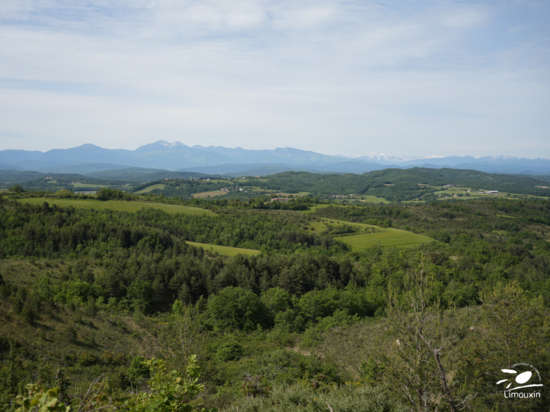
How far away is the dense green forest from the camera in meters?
8.98

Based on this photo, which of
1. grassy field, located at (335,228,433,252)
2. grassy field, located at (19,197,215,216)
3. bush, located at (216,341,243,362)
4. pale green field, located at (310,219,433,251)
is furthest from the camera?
grassy field, located at (19,197,215,216)

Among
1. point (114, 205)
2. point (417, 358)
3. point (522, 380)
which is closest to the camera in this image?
point (417, 358)

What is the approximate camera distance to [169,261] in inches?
1724

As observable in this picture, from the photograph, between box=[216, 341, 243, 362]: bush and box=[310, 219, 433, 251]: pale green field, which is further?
box=[310, 219, 433, 251]: pale green field

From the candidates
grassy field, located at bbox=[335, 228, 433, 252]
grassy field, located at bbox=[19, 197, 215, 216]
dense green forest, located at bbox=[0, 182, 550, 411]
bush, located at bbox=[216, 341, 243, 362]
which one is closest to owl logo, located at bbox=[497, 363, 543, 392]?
dense green forest, located at bbox=[0, 182, 550, 411]

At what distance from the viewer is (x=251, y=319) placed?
3544cm

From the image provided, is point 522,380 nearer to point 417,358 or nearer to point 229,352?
point 417,358

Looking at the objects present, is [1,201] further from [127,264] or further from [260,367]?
[260,367]

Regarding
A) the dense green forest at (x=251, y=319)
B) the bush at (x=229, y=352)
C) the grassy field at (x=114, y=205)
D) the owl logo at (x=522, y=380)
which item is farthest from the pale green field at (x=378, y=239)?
the owl logo at (x=522, y=380)

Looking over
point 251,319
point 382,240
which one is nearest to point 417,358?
point 251,319

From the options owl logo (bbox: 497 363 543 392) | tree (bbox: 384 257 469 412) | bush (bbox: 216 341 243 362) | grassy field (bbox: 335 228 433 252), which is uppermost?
tree (bbox: 384 257 469 412)

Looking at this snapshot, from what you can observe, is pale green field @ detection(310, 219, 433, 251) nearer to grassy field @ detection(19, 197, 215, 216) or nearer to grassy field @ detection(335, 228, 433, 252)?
grassy field @ detection(335, 228, 433, 252)

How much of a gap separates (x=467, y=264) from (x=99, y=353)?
56593 mm

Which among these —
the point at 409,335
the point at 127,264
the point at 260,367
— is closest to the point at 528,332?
the point at 409,335
